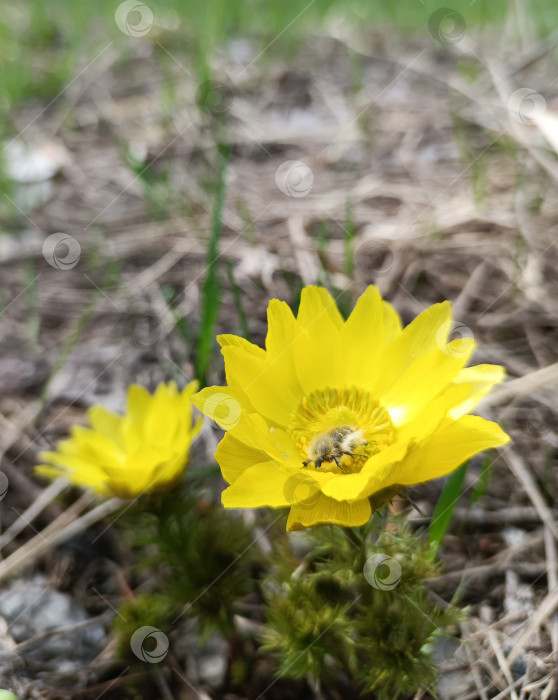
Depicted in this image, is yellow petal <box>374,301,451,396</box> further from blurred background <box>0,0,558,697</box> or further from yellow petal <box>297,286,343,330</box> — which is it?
blurred background <box>0,0,558,697</box>

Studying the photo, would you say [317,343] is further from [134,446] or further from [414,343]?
[134,446]

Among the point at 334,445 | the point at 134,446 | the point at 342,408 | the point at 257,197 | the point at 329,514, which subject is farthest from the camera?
the point at 257,197

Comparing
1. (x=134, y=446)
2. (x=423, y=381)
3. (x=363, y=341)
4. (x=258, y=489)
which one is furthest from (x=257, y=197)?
(x=258, y=489)

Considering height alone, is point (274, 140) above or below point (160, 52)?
below

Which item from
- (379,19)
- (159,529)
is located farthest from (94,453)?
(379,19)

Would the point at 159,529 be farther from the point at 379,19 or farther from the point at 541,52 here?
the point at 379,19

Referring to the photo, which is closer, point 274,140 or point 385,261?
point 385,261

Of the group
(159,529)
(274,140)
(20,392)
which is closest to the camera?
(159,529)
